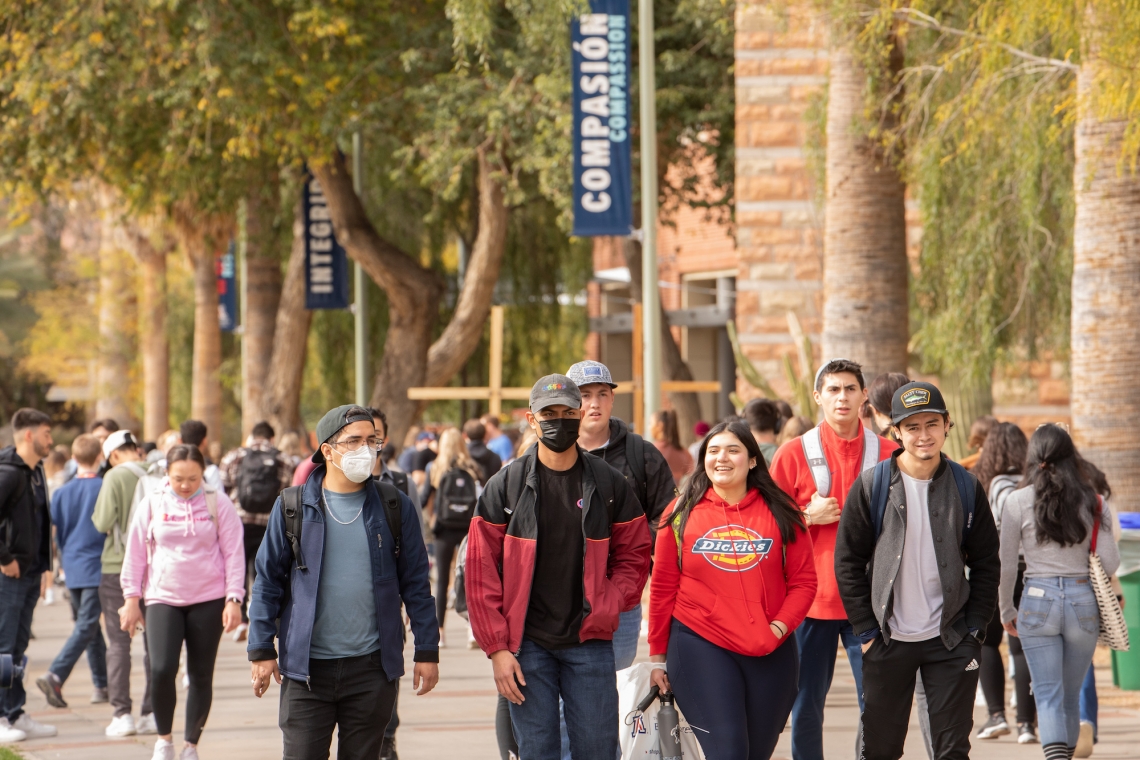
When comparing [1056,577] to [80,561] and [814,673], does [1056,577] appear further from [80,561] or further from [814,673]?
[80,561]

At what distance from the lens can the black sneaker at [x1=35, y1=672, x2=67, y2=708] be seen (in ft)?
34.3

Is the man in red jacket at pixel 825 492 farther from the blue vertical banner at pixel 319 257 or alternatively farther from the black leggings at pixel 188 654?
the blue vertical banner at pixel 319 257

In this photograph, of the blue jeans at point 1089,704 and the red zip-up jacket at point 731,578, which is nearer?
the red zip-up jacket at point 731,578

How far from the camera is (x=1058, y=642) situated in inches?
288

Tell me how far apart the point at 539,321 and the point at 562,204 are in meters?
9.15

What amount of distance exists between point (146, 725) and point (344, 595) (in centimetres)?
434

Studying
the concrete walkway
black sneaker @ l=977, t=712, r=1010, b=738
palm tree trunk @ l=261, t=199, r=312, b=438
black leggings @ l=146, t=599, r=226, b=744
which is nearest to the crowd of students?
black leggings @ l=146, t=599, r=226, b=744

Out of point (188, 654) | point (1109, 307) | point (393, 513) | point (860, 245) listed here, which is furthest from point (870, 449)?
point (860, 245)

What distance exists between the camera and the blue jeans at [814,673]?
6547 mm

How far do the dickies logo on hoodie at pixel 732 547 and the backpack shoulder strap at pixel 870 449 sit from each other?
1066 mm

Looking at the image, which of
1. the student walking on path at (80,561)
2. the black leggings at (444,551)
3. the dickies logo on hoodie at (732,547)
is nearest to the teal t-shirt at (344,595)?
the dickies logo on hoodie at (732,547)

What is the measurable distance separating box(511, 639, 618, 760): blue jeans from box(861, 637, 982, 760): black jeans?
107 cm

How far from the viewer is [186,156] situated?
2081 cm

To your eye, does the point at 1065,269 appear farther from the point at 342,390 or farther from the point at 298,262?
the point at 342,390
